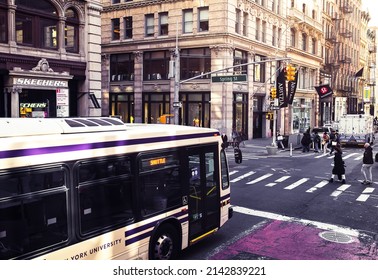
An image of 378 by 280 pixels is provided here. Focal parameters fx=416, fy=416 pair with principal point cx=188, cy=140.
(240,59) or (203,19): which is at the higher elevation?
(203,19)

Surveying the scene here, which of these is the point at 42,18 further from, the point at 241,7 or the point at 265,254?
the point at 241,7

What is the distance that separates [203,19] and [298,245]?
3291 centimetres

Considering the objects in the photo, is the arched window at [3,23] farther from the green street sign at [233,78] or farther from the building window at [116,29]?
the building window at [116,29]

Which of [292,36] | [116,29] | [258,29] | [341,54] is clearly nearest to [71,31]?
[116,29]

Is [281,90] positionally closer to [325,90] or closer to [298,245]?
[325,90]

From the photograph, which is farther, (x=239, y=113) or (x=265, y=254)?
(x=239, y=113)

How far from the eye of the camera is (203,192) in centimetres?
985

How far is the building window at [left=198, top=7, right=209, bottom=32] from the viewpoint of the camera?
3956 centimetres

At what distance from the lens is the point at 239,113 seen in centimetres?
4209

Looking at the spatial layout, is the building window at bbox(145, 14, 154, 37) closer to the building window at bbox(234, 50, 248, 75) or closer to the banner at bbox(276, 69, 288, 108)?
the building window at bbox(234, 50, 248, 75)

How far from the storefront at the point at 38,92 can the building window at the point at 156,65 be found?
1988 cm

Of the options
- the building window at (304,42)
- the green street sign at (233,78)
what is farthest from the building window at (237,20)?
the building window at (304,42)
